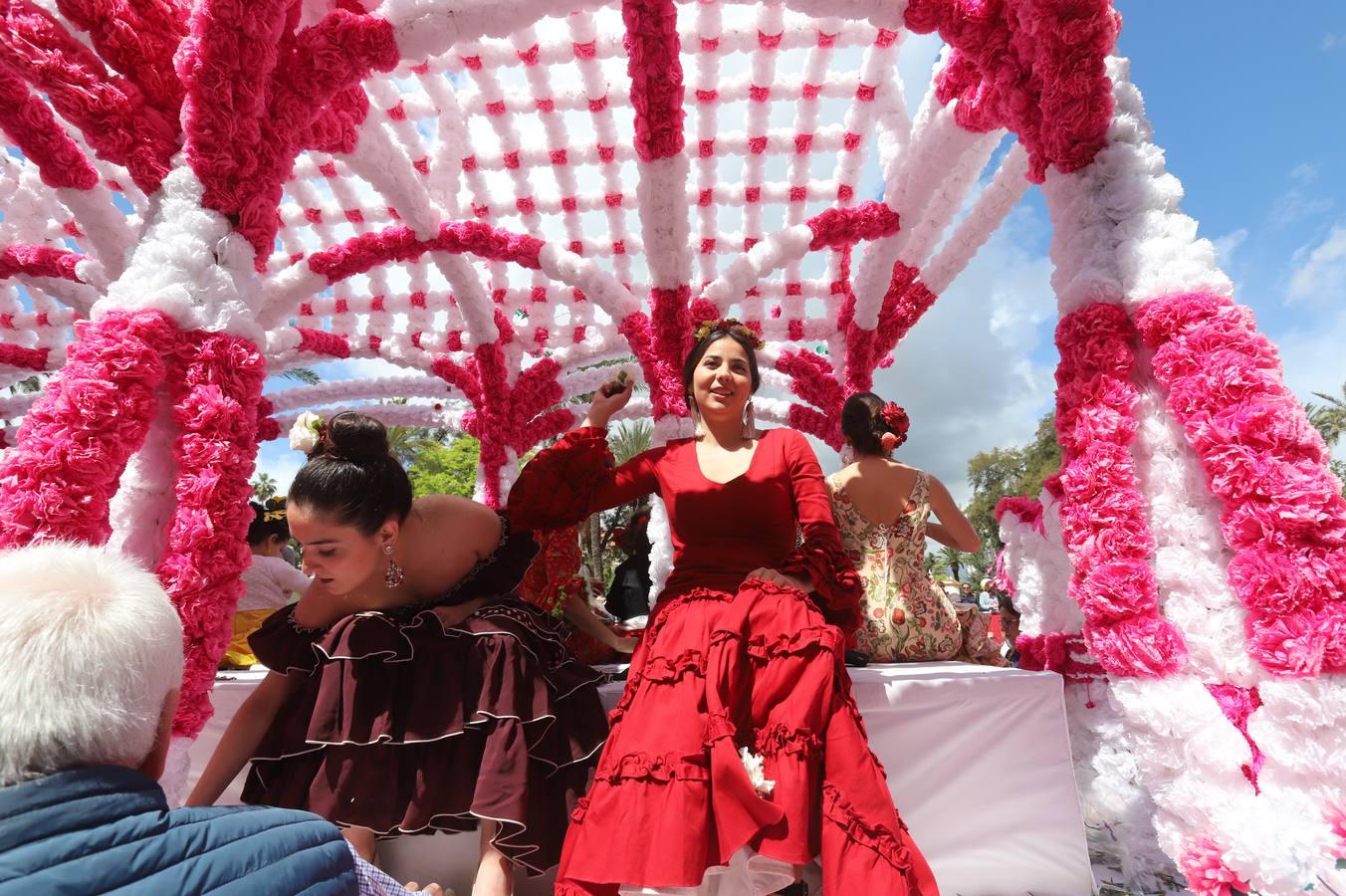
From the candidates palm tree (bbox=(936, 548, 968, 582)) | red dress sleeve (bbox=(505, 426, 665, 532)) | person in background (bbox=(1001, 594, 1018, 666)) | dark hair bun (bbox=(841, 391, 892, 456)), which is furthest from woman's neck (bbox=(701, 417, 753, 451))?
palm tree (bbox=(936, 548, 968, 582))

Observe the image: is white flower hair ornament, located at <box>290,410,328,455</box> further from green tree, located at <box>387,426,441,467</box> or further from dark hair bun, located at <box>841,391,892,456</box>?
green tree, located at <box>387,426,441,467</box>

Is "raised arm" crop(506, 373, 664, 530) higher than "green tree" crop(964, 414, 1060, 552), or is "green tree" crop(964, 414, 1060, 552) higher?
"green tree" crop(964, 414, 1060, 552)

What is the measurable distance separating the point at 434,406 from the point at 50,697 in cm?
1126

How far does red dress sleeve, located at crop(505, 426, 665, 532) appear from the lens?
2.34m

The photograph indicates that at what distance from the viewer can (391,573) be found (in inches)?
81.2

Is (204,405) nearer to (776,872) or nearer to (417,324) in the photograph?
(776,872)

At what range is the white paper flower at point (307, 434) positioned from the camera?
207 cm

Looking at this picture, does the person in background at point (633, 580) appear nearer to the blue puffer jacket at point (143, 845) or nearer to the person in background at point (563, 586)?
the person in background at point (563, 586)

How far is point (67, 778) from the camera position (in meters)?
0.81

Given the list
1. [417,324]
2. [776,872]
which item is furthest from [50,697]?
[417,324]

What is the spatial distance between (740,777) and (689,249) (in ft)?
14.5

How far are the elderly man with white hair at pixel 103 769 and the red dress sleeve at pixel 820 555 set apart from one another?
4.43 feet

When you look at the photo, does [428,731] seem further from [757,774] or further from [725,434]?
[725,434]

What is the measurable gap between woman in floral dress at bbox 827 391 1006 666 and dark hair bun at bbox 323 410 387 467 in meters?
1.80
